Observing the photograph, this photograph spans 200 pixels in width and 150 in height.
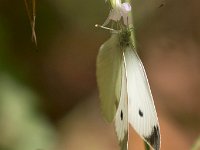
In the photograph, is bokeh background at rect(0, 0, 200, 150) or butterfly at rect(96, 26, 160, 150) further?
bokeh background at rect(0, 0, 200, 150)

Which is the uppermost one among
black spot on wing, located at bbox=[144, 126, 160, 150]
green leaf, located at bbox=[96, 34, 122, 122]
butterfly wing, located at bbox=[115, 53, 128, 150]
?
green leaf, located at bbox=[96, 34, 122, 122]

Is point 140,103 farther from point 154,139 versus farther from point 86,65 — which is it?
point 86,65

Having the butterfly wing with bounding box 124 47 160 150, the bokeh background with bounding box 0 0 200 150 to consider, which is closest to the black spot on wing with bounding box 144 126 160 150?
the butterfly wing with bounding box 124 47 160 150

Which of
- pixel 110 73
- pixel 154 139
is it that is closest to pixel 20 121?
pixel 110 73

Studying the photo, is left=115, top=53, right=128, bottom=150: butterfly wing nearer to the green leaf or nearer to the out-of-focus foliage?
the green leaf

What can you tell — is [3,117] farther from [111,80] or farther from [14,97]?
[111,80]

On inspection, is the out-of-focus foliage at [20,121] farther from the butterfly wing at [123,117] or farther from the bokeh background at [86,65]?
the butterfly wing at [123,117]

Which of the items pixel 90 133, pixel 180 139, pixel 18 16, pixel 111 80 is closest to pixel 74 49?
pixel 18 16

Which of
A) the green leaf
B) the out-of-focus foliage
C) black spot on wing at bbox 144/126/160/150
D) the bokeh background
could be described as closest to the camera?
black spot on wing at bbox 144/126/160/150
